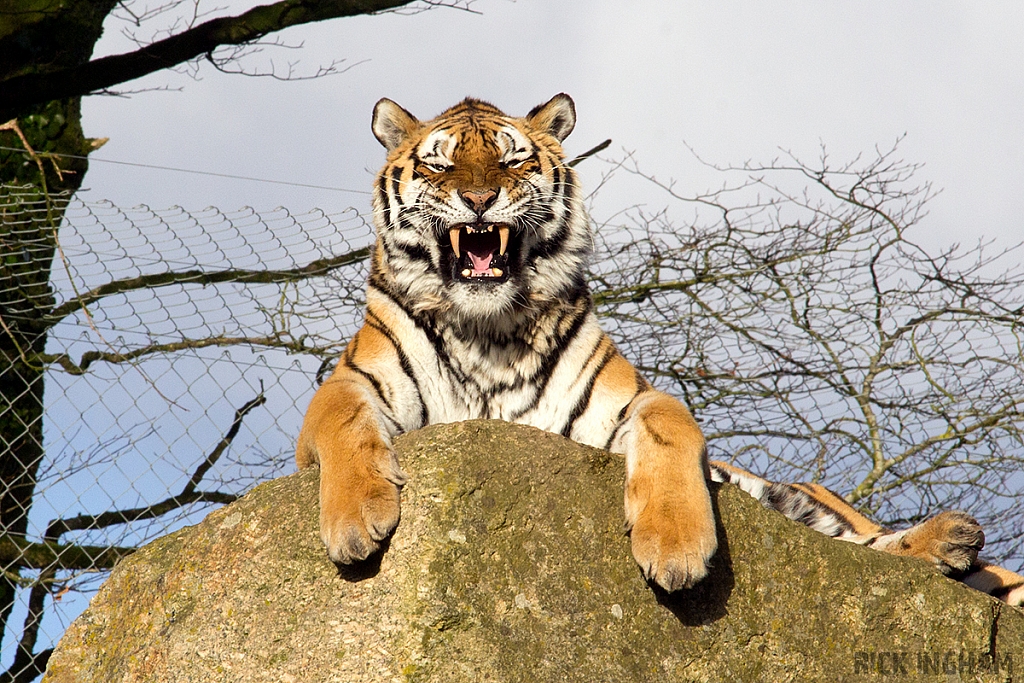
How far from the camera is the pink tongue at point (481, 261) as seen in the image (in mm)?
2902

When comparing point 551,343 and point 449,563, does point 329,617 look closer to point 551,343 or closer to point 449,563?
point 449,563

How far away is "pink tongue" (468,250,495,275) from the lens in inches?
114

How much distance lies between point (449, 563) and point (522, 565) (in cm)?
17

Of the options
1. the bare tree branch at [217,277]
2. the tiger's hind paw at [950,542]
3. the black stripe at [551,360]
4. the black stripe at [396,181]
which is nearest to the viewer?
the tiger's hind paw at [950,542]

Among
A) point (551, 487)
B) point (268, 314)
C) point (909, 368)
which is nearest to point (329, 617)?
point (551, 487)

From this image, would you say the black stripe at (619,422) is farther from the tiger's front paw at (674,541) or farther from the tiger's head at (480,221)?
the tiger's front paw at (674,541)

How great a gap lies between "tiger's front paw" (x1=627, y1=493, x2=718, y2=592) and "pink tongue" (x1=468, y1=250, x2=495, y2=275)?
3.33 ft

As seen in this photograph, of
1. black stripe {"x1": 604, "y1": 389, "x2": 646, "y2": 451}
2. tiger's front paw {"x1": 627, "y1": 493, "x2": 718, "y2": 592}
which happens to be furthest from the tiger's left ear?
tiger's front paw {"x1": 627, "y1": 493, "x2": 718, "y2": 592}

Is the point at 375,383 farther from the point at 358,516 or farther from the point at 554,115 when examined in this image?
the point at 554,115

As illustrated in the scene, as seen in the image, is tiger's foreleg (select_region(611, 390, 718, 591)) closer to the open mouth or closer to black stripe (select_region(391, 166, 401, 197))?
the open mouth

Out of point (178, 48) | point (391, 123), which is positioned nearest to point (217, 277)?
point (178, 48)

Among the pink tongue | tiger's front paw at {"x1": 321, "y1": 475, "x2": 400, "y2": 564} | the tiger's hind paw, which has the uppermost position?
the tiger's hind paw

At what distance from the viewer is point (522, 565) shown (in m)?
2.11

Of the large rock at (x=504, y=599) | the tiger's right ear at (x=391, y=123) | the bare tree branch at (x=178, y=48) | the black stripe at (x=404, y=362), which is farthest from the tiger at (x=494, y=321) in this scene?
the bare tree branch at (x=178, y=48)
